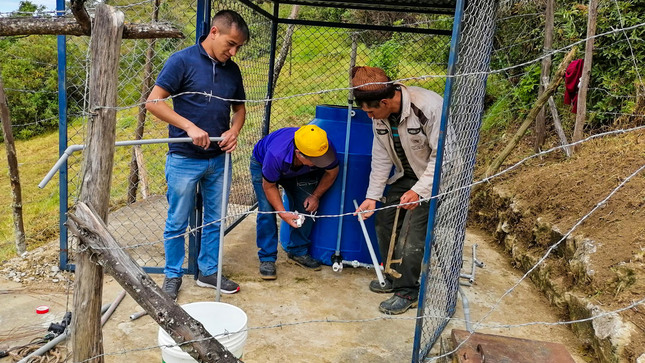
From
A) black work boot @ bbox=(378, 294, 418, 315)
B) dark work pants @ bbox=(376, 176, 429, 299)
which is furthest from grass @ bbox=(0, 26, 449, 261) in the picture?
black work boot @ bbox=(378, 294, 418, 315)

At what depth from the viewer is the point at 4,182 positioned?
11.6 meters

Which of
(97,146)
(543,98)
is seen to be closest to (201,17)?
(97,146)

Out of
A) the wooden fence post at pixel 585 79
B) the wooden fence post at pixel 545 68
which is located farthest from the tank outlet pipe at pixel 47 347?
the wooden fence post at pixel 545 68

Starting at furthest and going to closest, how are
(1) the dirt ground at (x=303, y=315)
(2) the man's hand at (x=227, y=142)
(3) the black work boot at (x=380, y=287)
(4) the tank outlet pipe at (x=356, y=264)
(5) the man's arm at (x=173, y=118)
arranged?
1. (4) the tank outlet pipe at (x=356, y=264)
2. (3) the black work boot at (x=380, y=287)
3. (2) the man's hand at (x=227, y=142)
4. (5) the man's arm at (x=173, y=118)
5. (1) the dirt ground at (x=303, y=315)

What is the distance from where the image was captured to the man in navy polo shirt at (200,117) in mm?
3221

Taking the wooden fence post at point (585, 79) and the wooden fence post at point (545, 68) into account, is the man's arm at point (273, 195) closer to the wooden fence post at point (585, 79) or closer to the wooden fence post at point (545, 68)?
the wooden fence post at point (585, 79)

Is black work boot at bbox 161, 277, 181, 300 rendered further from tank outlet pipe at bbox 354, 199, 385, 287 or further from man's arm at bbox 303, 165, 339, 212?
tank outlet pipe at bbox 354, 199, 385, 287

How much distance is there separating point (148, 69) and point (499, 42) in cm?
583

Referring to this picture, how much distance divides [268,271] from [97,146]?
230 cm

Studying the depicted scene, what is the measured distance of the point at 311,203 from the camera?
408cm

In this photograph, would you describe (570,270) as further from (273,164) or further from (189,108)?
(189,108)

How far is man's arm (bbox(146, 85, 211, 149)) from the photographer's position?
3162mm

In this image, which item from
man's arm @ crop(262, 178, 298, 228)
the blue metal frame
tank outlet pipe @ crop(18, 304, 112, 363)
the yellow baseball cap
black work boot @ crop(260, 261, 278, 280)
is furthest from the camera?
black work boot @ crop(260, 261, 278, 280)

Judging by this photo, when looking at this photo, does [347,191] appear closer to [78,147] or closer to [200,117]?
[200,117]
